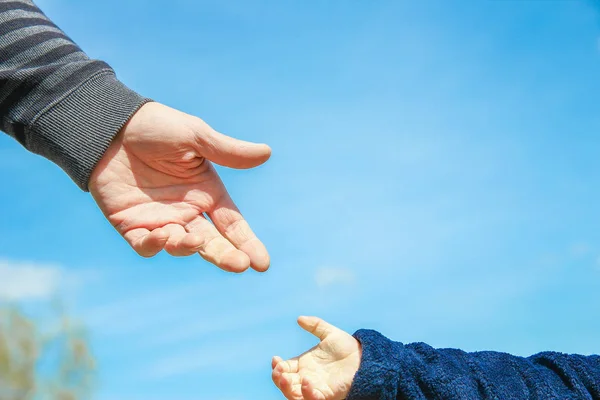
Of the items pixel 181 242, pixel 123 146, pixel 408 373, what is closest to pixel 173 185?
pixel 123 146

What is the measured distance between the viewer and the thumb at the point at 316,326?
1.97 metres

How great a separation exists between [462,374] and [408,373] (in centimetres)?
19

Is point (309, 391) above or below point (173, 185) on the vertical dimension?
below

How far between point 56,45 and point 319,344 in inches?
55.8

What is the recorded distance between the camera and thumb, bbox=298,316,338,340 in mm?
1966

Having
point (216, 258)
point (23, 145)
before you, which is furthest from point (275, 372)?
point (23, 145)

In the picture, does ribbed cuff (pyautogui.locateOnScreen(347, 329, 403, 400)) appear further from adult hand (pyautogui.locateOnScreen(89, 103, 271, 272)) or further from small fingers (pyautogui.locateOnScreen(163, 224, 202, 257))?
small fingers (pyautogui.locateOnScreen(163, 224, 202, 257))

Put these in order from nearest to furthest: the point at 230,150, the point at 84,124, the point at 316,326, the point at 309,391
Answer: the point at 309,391 < the point at 316,326 < the point at 230,150 < the point at 84,124

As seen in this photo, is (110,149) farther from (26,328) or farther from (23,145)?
(26,328)

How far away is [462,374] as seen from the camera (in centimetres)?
208

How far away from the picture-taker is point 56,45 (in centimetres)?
245

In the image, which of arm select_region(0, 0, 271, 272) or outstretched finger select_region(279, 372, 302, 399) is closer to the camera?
outstretched finger select_region(279, 372, 302, 399)

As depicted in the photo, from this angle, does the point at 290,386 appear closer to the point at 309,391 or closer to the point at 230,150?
the point at 309,391

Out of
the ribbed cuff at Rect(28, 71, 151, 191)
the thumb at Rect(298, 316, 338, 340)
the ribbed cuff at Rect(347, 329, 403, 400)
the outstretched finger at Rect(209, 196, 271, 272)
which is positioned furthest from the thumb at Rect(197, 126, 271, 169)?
the ribbed cuff at Rect(347, 329, 403, 400)
